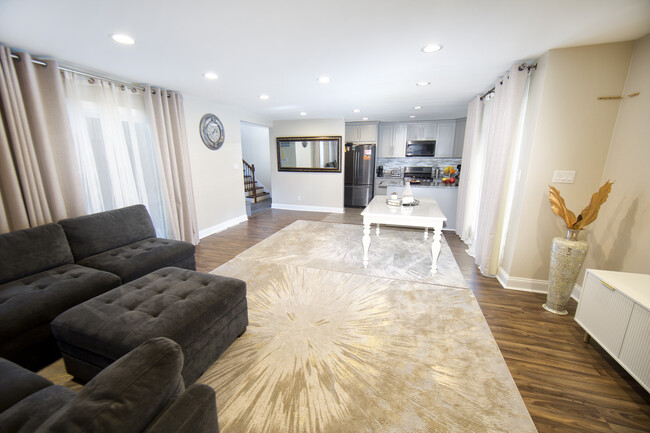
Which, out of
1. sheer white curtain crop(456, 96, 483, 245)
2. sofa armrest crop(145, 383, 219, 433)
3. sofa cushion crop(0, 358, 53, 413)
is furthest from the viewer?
sheer white curtain crop(456, 96, 483, 245)

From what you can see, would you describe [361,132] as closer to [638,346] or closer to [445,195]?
[445,195]

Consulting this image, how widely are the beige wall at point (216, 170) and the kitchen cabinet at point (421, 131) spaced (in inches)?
161

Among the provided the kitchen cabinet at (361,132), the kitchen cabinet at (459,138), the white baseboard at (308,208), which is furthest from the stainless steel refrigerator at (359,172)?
the kitchen cabinet at (459,138)

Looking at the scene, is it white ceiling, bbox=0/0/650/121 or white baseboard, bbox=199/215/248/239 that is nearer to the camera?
white ceiling, bbox=0/0/650/121

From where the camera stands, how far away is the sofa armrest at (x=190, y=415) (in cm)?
73

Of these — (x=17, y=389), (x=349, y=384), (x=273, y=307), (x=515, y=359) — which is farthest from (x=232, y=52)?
(x=515, y=359)

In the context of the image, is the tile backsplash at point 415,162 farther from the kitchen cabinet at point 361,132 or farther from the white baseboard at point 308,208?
the white baseboard at point 308,208

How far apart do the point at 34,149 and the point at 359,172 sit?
5.88 m

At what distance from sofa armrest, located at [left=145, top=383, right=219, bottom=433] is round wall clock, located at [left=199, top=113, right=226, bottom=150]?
4349 mm

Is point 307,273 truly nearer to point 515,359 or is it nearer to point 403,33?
point 515,359

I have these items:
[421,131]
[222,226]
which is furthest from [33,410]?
[421,131]

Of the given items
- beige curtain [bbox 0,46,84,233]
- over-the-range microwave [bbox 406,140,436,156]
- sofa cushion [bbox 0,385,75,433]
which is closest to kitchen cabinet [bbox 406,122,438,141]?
over-the-range microwave [bbox 406,140,436,156]

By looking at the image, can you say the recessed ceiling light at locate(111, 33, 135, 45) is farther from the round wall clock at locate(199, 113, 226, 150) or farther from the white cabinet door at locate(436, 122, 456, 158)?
the white cabinet door at locate(436, 122, 456, 158)

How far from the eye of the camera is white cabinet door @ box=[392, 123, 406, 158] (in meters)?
6.66
